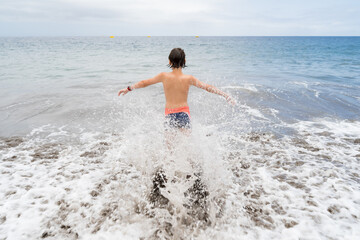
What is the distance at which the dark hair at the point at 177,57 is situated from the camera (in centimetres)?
362

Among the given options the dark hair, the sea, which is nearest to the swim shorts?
the sea

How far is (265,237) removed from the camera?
115 inches

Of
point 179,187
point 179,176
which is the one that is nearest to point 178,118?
point 179,176

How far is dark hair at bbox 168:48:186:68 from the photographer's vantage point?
3.62 m

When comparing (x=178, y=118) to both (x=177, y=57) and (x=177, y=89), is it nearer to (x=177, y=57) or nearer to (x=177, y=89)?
(x=177, y=89)

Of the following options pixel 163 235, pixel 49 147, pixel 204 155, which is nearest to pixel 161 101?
pixel 49 147

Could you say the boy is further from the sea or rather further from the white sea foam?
the white sea foam

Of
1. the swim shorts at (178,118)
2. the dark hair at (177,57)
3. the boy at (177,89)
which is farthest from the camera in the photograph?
the swim shorts at (178,118)

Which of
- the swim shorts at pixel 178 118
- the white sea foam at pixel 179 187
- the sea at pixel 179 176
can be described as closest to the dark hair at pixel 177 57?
the swim shorts at pixel 178 118

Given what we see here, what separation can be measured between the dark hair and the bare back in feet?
0.50

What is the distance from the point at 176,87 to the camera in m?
3.87

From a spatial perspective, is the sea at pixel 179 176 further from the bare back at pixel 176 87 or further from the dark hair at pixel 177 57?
the dark hair at pixel 177 57

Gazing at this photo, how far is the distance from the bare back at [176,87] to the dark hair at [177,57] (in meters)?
0.15

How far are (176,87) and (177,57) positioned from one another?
50 centimetres
